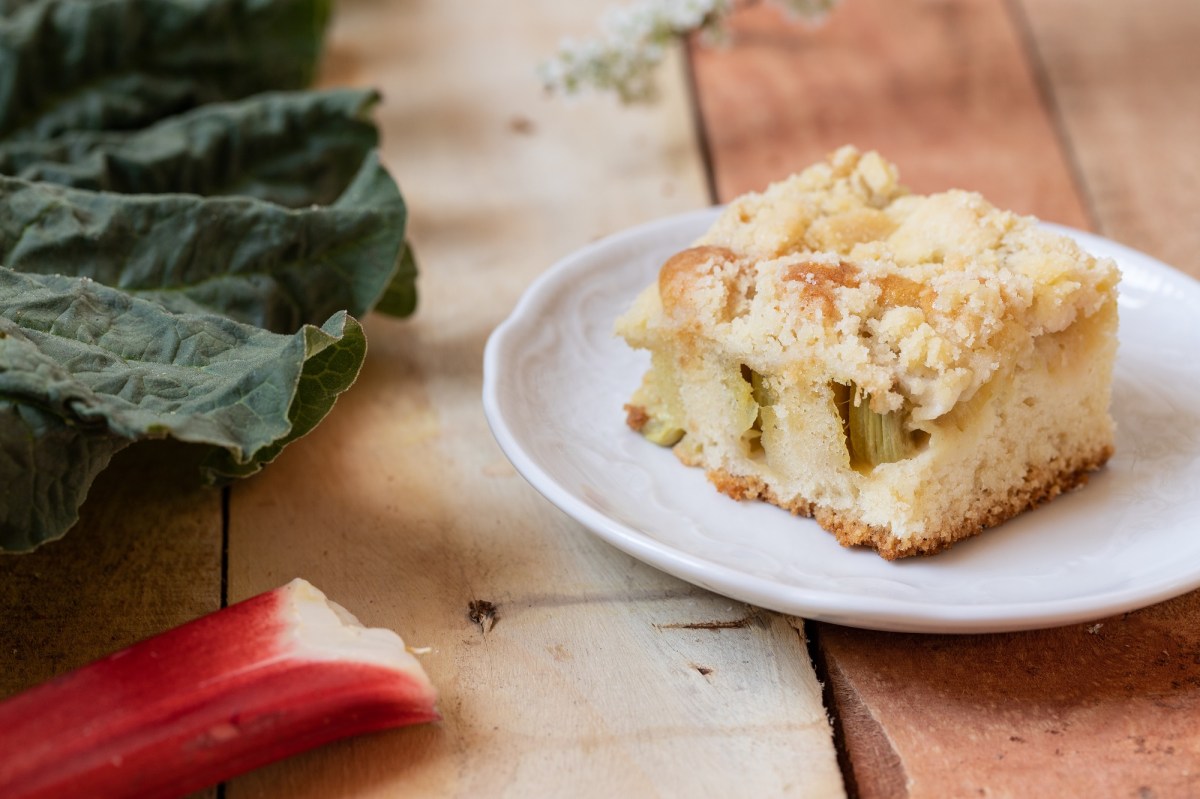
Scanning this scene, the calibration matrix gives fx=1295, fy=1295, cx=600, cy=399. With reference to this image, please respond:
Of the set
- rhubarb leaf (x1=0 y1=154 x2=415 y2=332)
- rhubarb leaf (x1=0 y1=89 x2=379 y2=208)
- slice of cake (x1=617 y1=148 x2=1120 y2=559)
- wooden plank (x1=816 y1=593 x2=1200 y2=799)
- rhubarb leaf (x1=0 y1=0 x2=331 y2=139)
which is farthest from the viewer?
rhubarb leaf (x1=0 y1=0 x2=331 y2=139)

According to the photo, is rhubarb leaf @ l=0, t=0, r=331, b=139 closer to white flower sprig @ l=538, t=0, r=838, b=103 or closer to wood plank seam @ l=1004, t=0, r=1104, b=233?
white flower sprig @ l=538, t=0, r=838, b=103


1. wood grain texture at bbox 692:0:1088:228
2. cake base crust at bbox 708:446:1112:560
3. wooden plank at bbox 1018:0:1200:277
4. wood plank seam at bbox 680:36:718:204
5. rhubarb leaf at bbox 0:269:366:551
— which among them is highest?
rhubarb leaf at bbox 0:269:366:551

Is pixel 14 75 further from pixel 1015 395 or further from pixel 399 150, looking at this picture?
pixel 1015 395

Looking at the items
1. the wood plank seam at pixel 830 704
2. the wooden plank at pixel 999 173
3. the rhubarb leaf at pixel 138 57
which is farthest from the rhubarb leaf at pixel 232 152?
the wood plank seam at pixel 830 704

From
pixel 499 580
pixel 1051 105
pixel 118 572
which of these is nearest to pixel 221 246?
pixel 118 572

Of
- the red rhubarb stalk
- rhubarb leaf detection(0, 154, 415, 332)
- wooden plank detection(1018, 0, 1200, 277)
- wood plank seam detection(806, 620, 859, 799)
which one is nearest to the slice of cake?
wood plank seam detection(806, 620, 859, 799)

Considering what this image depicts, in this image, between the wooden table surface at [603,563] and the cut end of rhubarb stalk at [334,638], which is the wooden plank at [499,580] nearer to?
the wooden table surface at [603,563]

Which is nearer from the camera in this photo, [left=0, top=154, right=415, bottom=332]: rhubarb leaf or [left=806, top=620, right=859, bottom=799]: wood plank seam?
Result: [left=806, top=620, right=859, bottom=799]: wood plank seam
